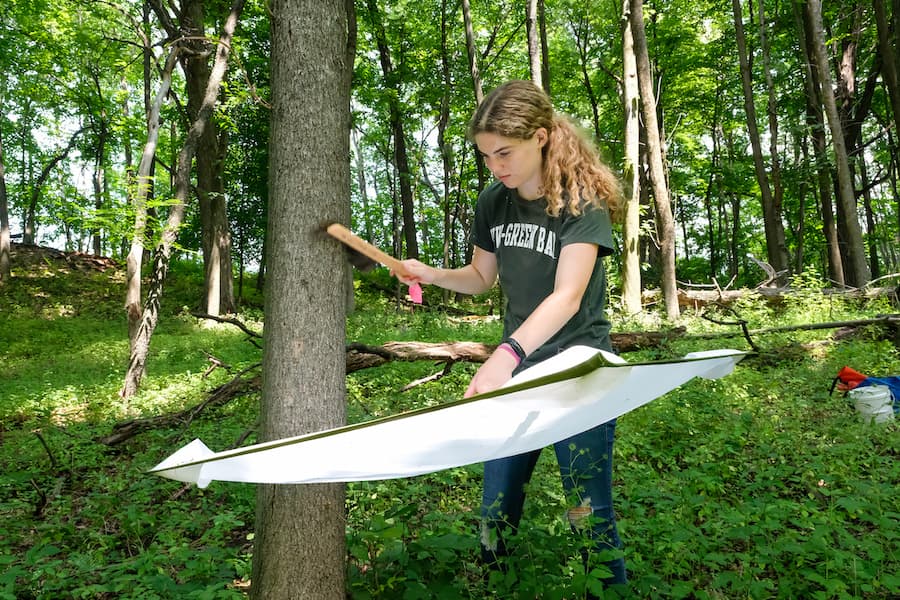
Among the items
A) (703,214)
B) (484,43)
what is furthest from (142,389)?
(703,214)

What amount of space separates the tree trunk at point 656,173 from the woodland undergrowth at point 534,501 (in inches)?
95.0

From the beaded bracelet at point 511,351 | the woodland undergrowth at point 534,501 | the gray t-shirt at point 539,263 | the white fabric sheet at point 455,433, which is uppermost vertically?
the gray t-shirt at point 539,263

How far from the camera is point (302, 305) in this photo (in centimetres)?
182

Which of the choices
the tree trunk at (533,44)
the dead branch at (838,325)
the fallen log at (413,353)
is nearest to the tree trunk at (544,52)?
the tree trunk at (533,44)

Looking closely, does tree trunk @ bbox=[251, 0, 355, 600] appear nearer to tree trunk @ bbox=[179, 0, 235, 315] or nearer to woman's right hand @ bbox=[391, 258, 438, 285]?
woman's right hand @ bbox=[391, 258, 438, 285]

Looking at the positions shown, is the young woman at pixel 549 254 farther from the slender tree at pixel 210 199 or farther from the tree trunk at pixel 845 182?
the slender tree at pixel 210 199

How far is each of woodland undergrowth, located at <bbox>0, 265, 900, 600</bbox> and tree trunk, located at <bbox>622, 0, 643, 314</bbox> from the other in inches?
103

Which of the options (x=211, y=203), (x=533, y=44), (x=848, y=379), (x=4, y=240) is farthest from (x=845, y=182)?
(x=4, y=240)

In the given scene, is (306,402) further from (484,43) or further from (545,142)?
(484,43)

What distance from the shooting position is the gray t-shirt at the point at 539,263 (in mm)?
1774

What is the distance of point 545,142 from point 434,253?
2294cm

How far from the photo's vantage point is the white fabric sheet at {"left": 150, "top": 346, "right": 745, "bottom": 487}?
A: 50.9 inches

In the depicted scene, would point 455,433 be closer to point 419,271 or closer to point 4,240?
point 419,271

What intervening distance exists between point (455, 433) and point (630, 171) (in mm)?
8119
